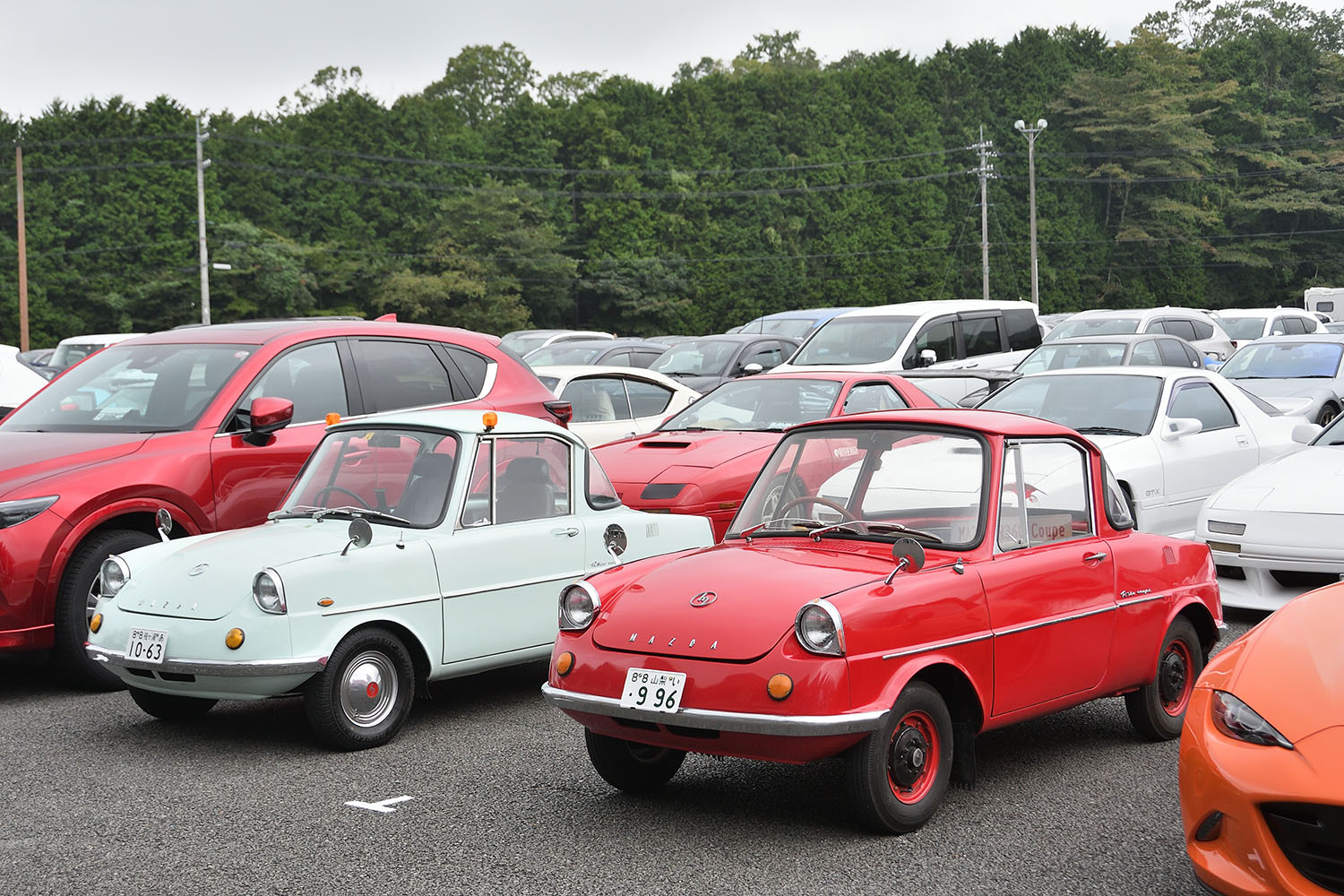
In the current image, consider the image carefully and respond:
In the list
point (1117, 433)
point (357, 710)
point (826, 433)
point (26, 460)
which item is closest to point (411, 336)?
point (26, 460)

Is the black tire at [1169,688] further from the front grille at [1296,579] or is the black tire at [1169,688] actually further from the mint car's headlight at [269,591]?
the mint car's headlight at [269,591]

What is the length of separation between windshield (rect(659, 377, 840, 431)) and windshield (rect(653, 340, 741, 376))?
7.44 metres

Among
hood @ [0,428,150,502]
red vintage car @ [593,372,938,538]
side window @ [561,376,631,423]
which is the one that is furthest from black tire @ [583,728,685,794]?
side window @ [561,376,631,423]

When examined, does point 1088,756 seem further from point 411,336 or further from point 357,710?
point 411,336

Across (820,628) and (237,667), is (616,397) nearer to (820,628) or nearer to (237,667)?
(237,667)

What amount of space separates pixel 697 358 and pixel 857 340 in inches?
110

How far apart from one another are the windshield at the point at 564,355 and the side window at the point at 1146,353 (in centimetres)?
744

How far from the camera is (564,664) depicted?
5148mm

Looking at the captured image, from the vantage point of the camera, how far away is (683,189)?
67.2 meters

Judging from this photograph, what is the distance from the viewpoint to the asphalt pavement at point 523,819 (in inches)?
180

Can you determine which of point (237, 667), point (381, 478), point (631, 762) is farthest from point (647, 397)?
point (631, 762)

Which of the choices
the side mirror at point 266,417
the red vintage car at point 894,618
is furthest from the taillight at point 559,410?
the red vintage car at point 894,618

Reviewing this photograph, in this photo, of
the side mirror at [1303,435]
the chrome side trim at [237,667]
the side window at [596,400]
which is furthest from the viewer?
the side window at [596,400]

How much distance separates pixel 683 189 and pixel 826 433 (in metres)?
62.6
